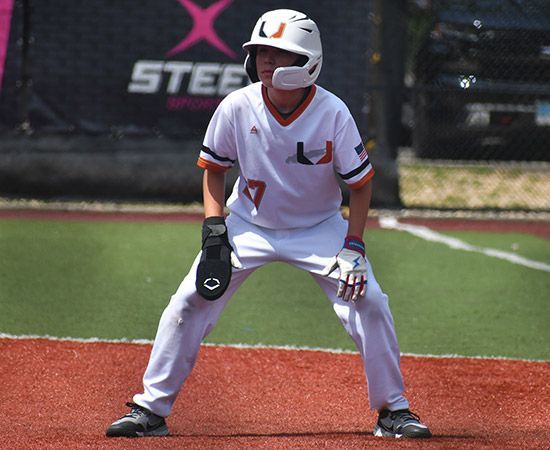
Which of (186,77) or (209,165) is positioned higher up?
(209,165)

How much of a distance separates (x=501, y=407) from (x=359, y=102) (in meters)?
5.57

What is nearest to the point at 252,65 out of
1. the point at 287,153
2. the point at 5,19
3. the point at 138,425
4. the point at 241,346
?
the point at 287,153

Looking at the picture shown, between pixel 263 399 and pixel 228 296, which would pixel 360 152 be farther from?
pixel 263 399

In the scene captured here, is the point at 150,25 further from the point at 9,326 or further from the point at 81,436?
the point at 81,436

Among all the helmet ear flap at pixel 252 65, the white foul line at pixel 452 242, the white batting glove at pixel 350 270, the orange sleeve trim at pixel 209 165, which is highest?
the helmet ear flap at pixel 252 65

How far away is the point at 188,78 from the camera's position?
10375 mm

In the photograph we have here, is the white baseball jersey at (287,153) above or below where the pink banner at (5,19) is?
above

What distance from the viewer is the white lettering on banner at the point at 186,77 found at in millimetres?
10289

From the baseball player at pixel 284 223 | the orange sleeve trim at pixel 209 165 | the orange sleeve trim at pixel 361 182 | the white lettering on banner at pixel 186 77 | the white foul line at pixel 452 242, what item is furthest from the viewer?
the white lettering on banner at pixel 186 77

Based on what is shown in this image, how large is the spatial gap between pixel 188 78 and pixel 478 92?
2767 mm

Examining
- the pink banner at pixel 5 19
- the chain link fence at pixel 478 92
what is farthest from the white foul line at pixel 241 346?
the chain link fence at pixel 478 92

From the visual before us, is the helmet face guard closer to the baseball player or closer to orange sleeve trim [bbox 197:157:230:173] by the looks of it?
the baseball player

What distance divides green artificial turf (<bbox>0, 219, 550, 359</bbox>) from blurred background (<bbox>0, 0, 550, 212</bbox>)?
3.75 feet

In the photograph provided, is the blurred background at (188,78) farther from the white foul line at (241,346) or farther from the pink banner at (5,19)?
the white foul line at (241,346)
